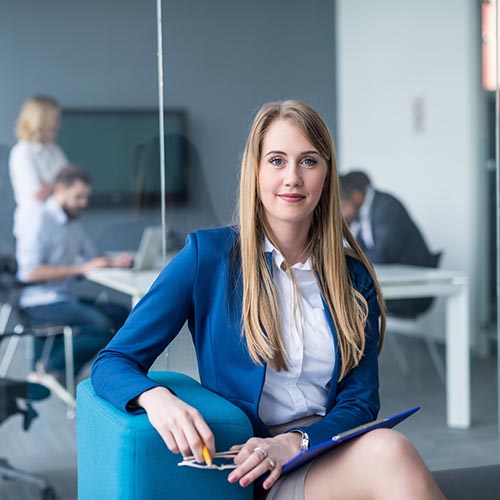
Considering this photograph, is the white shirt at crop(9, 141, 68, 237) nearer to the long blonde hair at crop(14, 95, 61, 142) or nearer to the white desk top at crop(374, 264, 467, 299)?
the long blonde hair at crop(14, 95, 61, 142)

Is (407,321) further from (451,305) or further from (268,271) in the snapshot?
(268,271)

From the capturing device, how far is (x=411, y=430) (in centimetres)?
333

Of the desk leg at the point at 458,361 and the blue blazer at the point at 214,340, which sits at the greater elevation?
the blue blazer at the point at 214,340

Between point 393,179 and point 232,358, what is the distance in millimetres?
2037

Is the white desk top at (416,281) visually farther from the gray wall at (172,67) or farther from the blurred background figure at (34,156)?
the blurred background figure at (34,156)

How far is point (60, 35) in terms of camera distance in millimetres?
2885

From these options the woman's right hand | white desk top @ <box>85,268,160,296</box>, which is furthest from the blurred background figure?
the woman's right hand

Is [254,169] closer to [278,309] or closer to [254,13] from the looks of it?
[278,309]

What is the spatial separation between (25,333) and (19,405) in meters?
0.25

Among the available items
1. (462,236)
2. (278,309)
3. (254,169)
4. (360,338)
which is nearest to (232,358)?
(278,309)

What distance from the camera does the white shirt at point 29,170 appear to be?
114 inches

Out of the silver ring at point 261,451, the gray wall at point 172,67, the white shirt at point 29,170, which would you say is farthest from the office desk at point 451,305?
the silver ring at point 261,451

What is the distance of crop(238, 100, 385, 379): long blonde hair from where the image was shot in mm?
1889

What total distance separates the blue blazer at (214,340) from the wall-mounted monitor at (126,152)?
3.20 ft
